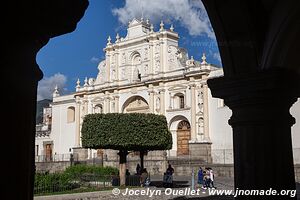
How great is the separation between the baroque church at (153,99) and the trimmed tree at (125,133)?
750cm

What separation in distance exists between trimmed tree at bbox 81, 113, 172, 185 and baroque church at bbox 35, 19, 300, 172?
24.6ft

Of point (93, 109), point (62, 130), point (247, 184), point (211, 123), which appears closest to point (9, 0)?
point (247, 184)

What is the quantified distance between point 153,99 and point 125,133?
41.1ft

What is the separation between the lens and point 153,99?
30453 millimetres

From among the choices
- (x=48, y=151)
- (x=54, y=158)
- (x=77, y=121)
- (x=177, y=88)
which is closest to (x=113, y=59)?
(x=77, y=121)

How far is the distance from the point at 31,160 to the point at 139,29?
3141 centimetres

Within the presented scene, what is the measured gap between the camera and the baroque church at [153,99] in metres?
26.7

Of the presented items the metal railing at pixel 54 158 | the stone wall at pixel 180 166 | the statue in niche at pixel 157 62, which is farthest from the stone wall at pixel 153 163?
the metal railing at pixel 54 158

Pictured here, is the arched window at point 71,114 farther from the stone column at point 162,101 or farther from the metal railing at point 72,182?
the metal railing at point 72,182

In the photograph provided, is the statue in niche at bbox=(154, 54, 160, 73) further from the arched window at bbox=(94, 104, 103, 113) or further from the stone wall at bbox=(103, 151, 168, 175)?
the arched window at bbox=(94, 104, 103, 113)

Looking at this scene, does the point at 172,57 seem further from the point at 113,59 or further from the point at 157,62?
the point at 113,59

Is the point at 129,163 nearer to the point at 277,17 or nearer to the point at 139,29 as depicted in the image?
the point at 139,29

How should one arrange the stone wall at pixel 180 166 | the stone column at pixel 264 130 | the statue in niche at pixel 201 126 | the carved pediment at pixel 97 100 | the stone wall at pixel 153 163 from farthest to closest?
the carved pediment at pixel 97 100, the statue in niche at pixel 201 126, the stone wall at pixel 153 163, the stone wall at pixel 180 166, the stone column at pixel 264 130

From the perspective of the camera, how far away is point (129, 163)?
2744 centimetres
